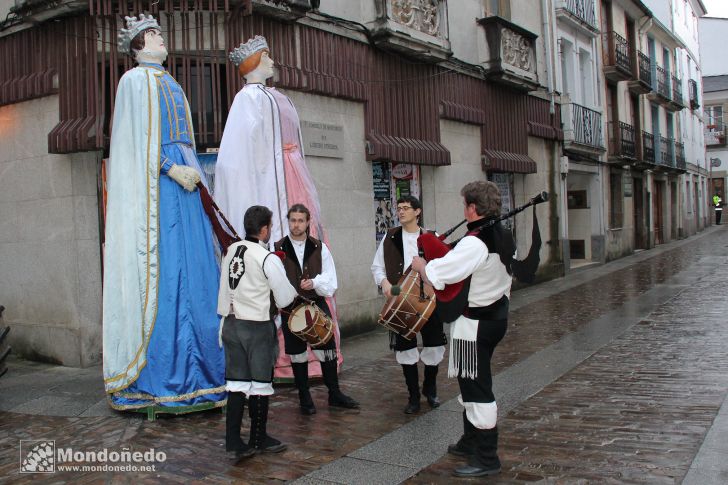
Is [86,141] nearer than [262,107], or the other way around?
[262,107]

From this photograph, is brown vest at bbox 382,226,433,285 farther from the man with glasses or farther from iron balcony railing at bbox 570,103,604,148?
iron balcony railing at bbox 570,103,604,148

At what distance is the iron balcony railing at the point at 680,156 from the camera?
98.7 ft

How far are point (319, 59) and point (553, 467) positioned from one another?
6701mm

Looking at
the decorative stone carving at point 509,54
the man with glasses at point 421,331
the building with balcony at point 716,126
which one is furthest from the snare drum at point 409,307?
the building with balcony at point 716,126

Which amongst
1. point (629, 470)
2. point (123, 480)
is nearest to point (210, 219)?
point (123, 480)

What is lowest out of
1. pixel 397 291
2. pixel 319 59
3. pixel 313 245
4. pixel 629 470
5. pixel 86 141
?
pixel 629 470

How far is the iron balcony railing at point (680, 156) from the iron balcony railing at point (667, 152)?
3.14ft

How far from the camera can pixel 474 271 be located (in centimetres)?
424

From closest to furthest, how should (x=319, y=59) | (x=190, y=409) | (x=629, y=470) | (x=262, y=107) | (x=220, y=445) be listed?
1. (x=629, y=470)
2. (x=220, y=445)
3. (x=190, y=409)
4. (x=262, y=107)
5. (x=319, y=59)

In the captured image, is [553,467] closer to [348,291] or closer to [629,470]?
[629,470]

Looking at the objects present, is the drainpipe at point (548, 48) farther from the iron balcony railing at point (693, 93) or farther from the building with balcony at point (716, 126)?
the building with balcony at point (716, 126)

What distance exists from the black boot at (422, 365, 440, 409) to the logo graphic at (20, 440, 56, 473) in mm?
2968

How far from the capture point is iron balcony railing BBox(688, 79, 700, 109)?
3441 centimetres

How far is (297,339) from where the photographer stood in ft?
19.0
